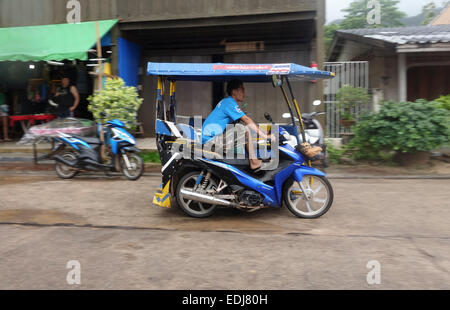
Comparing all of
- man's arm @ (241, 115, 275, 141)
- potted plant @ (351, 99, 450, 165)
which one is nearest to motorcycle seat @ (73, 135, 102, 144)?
man's arm @ (241, 115, 275, 141)

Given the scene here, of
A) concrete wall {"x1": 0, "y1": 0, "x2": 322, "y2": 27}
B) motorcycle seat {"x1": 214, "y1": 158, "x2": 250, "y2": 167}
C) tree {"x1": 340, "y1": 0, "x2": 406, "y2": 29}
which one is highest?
tree {"x1": 340, "y1": 0, "x2": 406, "y2": 29}

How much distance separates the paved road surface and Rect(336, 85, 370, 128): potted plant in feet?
13.5

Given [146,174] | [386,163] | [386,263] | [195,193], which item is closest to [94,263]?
[195,193]

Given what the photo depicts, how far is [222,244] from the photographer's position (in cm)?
422

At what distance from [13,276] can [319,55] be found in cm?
843

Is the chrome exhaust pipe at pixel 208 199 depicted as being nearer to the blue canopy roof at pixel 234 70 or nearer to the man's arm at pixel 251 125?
the man's arm at pixel 251 125

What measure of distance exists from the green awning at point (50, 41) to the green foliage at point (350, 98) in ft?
20.9

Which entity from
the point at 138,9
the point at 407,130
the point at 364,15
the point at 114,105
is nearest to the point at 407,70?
the point at 407,130

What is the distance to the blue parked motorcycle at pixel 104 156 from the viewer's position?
7766mm

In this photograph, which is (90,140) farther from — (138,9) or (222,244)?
(222,244)

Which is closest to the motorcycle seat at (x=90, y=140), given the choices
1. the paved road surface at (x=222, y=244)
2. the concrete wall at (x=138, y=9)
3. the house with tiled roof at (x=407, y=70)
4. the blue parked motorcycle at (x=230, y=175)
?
the paved road surface at (x=222, y=244)

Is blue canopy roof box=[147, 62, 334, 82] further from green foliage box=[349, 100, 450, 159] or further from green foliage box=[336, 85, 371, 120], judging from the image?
green foliage box=[336, 85, 371, 120]

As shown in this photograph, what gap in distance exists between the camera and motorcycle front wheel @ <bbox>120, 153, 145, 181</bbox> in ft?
25.4
